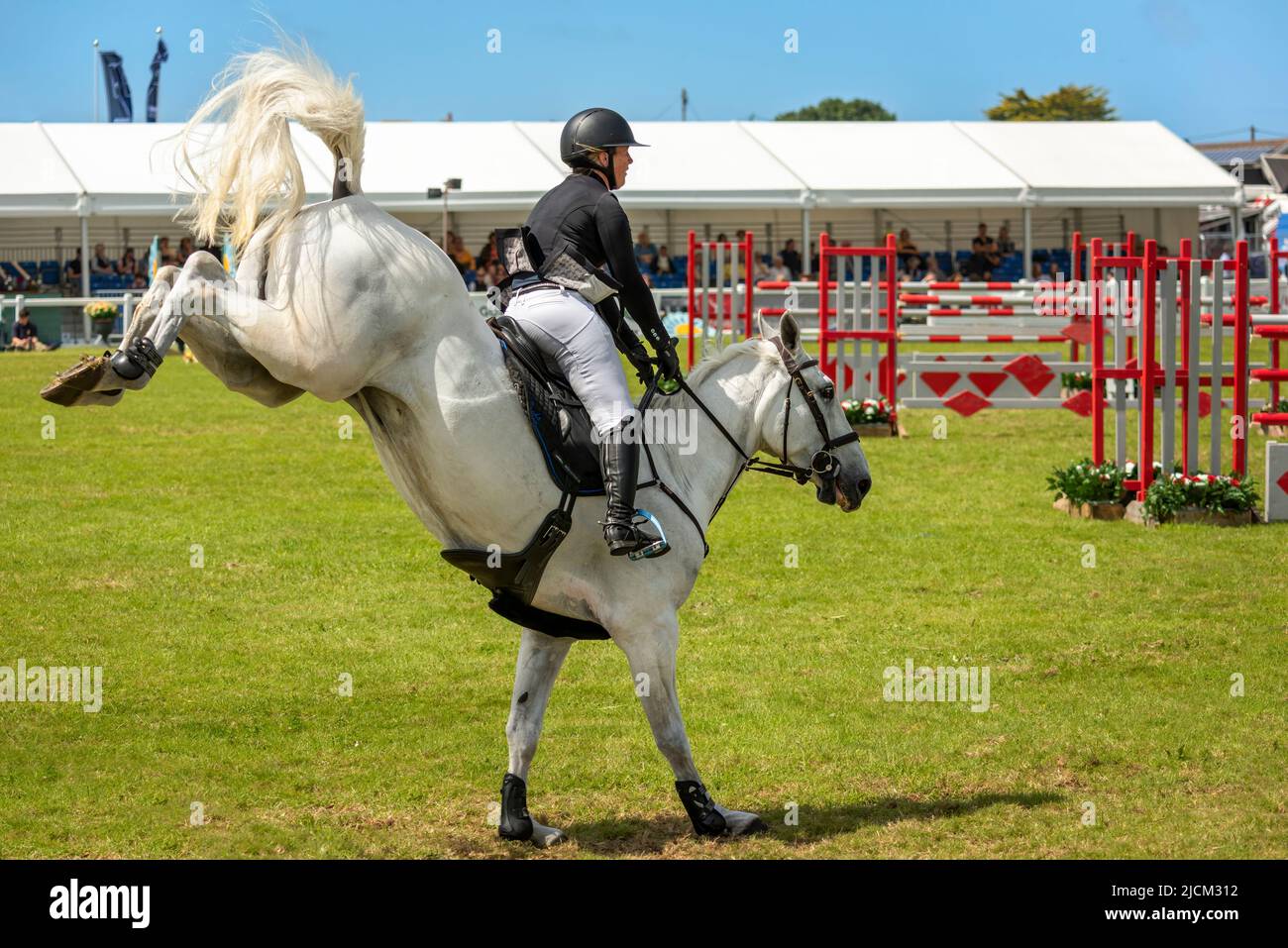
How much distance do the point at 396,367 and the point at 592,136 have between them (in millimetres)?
1267

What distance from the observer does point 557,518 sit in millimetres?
6031

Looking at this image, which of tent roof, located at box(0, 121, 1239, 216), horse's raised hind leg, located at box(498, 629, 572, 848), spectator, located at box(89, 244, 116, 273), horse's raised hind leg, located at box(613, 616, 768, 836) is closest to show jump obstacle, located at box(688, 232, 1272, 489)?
horse's raised hind leg, located at box(613, 616, 768, 836)

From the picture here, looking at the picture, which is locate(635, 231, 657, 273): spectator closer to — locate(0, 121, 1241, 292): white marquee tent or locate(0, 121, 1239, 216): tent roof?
locate(0, 121, 1241, 292): white marquee tent

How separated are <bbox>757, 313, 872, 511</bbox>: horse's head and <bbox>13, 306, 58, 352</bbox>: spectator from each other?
103ft

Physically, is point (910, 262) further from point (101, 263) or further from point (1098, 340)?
point (1098, 340)

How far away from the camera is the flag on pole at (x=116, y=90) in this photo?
49875mm

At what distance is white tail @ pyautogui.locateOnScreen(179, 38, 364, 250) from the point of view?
5594 mm

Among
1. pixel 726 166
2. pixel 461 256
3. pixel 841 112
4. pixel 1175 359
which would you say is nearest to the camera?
pixel 1175 359

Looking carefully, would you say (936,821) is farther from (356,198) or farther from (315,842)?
(356,198)

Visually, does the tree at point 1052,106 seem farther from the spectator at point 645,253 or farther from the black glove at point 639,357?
the black glove at point 639,357

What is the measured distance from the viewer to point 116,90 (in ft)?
165

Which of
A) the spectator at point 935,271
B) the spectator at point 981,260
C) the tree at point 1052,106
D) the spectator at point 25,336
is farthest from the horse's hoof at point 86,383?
the tree at point 1052,106

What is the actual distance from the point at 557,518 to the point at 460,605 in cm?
489

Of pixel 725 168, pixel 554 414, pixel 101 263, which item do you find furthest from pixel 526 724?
pixel 725 168
